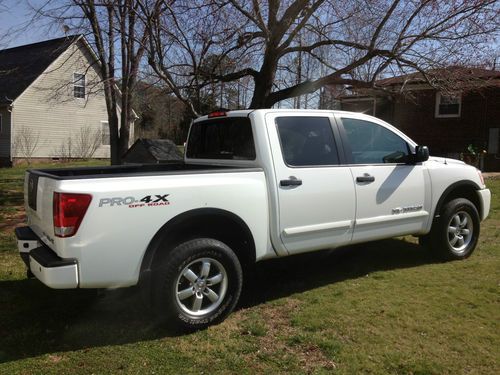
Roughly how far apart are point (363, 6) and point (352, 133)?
4.54 meters

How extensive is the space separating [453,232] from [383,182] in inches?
59.5

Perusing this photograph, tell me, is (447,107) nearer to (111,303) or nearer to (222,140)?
(222,140)

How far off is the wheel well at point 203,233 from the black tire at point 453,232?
2.69m

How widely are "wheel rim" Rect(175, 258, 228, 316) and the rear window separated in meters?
1.12

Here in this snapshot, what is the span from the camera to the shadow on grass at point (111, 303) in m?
3.92

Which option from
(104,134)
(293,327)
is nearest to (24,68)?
(104,134)

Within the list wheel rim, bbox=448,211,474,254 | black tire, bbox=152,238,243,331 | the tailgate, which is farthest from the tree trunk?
black tire, bbox=152,238,243,331

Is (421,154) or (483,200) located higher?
(421,154)

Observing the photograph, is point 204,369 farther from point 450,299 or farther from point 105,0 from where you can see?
point 105,0

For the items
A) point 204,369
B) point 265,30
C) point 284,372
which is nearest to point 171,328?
point 204,369

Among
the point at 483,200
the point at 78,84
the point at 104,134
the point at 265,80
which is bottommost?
the point at 483,200

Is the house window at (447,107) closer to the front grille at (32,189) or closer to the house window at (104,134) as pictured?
the house window at (104,134)

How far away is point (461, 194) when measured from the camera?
629cm

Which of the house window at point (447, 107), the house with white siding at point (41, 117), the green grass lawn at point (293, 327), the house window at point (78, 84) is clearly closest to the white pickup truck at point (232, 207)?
the green grass lawn at point (293, 327)
